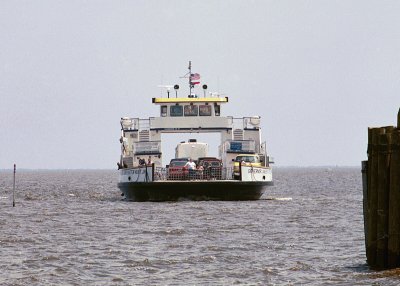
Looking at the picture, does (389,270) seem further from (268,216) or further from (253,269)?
(268,216)

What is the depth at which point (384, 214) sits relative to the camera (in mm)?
Result: 19531

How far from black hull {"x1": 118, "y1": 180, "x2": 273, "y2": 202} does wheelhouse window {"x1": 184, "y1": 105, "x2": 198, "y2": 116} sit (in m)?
7.85

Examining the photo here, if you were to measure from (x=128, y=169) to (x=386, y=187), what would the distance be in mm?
30272

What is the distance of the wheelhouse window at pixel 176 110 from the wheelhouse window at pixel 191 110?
0.88 feet

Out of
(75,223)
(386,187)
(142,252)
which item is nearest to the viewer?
(386,187)

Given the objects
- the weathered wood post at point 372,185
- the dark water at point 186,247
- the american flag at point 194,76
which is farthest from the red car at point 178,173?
the weathered wood post at point 372,185

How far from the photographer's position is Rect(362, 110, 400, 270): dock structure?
19.2 metres

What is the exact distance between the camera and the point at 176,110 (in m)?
53.8

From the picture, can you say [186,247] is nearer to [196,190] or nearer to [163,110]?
[196,190]

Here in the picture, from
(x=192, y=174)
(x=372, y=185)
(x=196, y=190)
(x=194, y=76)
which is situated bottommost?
→ (x=372, y=185)

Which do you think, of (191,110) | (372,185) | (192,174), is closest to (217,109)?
(191,110)

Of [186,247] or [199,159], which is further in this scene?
[199,159]

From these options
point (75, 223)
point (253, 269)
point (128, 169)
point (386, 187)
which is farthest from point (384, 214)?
point (128, 169)

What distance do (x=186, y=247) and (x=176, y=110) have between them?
27659 millimetres
